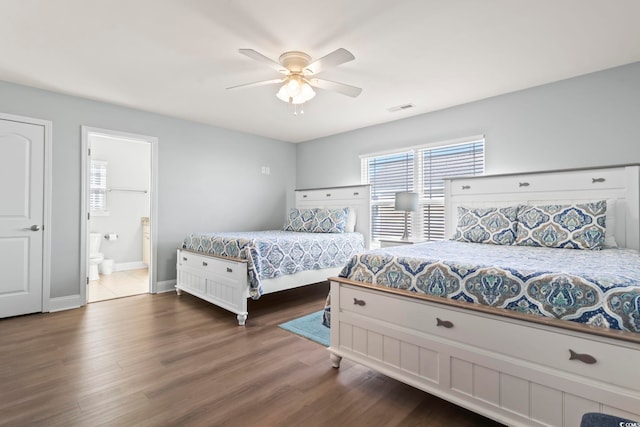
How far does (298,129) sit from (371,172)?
4.34 ft

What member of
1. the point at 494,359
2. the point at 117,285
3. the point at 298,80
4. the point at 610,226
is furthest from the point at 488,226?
the point at 117,285

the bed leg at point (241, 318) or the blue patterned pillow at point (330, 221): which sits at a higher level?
the blue patterned pillow at point (330, 221)

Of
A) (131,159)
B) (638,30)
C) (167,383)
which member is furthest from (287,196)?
(638,30)

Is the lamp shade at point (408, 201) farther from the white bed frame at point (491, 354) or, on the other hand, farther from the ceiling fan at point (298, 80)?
the white bed frame at point (491, 354)

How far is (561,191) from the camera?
3.05 metres

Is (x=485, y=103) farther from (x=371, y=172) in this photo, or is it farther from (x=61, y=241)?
(x=61, y=241)

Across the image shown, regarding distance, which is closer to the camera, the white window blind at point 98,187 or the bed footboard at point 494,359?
the bed footboard at point 494,359

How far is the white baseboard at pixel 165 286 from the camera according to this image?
4.30 m

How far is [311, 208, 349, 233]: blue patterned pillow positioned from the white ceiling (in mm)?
1599

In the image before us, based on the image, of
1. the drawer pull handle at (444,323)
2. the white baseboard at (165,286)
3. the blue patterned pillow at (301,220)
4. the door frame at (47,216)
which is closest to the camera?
the drawer pull handle at (444,323)

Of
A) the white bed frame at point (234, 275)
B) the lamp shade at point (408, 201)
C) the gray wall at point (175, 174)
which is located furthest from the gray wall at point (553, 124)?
the gray wall at point (175, 174)

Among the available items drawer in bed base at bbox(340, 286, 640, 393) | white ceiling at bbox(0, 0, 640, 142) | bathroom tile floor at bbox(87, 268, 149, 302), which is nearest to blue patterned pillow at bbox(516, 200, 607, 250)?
white ceiling at bbox(0, 0, 640, 142)

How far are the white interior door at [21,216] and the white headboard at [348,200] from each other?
347 centimetres

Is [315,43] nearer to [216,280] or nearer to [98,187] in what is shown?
[216,280]
